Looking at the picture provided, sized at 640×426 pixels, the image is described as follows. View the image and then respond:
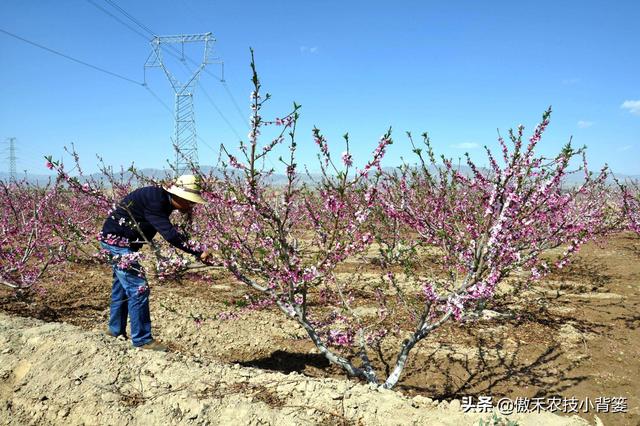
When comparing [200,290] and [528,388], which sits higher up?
[200,290]

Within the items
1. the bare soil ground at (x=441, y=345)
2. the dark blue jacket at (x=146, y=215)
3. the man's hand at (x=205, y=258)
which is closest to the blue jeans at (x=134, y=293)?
the dark blue jacket at (x=146, y=215)

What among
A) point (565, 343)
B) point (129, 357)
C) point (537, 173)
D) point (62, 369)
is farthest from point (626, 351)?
point (62, 369)

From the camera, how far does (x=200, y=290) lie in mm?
7762

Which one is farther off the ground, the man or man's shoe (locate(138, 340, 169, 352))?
the man

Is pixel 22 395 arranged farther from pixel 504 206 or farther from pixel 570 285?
pixel 570 285

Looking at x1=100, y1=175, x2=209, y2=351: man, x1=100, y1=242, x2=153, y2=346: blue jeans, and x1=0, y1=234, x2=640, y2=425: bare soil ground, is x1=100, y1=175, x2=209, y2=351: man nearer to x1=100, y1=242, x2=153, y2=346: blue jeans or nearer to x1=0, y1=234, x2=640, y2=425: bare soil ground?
x1=100, y1=242, x2=153, y2=346: blue jeans

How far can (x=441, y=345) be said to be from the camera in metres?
5.30

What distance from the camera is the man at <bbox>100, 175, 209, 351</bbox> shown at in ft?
13.3

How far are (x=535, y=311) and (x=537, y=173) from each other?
4410 millimetres

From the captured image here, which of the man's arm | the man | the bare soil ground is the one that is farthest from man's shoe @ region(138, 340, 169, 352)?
the man's arm

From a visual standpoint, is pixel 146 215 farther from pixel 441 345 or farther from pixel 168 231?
pixel 441 345

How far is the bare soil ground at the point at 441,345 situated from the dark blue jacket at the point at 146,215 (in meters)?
0.77

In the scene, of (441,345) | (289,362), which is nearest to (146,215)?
(289,362)

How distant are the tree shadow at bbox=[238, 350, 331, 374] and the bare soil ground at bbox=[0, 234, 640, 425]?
1 cm
